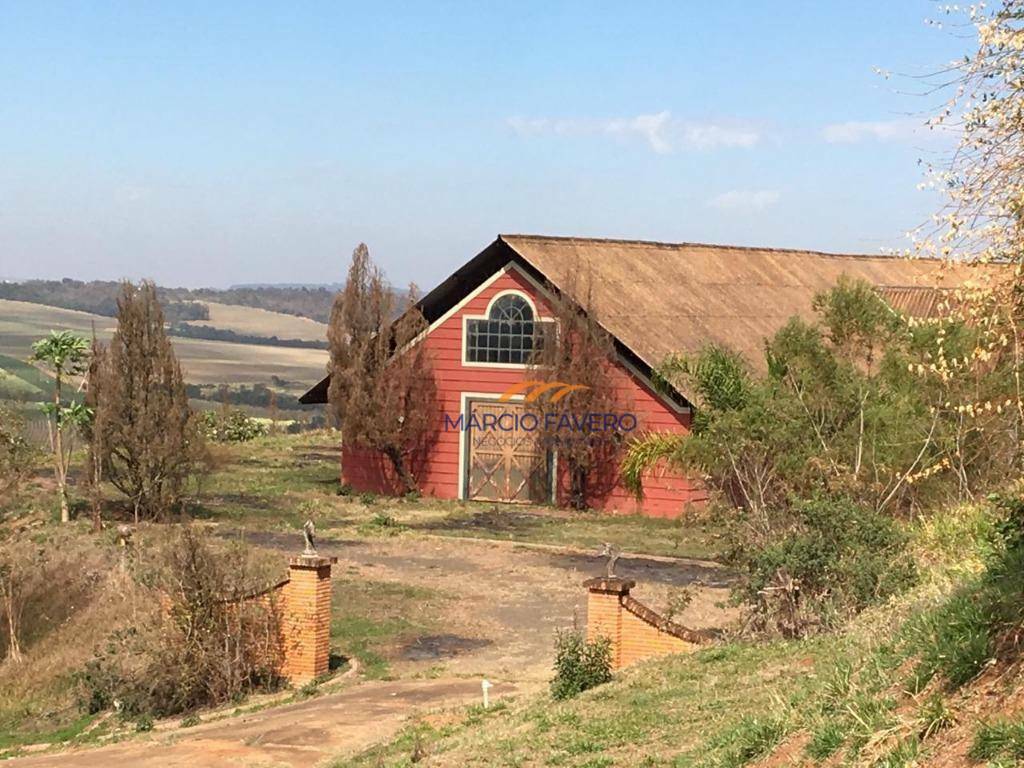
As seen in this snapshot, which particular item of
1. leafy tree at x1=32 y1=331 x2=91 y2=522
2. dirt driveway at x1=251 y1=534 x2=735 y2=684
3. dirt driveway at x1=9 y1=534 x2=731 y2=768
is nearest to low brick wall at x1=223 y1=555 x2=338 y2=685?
dirt driveway at x1=9 y1=534 x2=731 y2=768

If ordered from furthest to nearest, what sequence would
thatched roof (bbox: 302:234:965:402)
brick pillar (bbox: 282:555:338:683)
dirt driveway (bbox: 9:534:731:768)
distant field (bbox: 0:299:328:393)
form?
distant field (bbox: 0:299:328:393) → thatched roof (bbox: 302:234:965:402) → brick pillar (bbox: 282:555:338:683) → dirt driveway (bbox: 9:534:731:768)

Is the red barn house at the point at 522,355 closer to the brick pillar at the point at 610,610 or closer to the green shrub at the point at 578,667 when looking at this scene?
the brick pillar at the point at 610,610

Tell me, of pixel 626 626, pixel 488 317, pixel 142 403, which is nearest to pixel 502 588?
pixel 626 626

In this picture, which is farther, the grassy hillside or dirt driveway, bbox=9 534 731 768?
dirt driveway, bbox=9 534 731 768

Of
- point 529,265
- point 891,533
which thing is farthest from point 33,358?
point 891,533

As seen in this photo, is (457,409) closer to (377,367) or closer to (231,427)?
(377,367)

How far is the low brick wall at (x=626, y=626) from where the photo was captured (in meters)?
15.7

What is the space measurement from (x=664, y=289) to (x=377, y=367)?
7940mm

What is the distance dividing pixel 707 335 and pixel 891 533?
20.1 m

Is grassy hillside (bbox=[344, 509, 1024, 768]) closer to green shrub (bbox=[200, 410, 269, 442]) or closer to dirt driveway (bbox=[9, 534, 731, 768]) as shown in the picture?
dirt driveway (bbox=[9, 534, 731, 768])

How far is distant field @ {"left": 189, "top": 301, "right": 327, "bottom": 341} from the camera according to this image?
582ft

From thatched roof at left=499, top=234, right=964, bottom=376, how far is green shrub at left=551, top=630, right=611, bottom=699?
55.2ft

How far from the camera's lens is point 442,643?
1902cm

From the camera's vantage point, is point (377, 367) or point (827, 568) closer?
point (827, 568)
